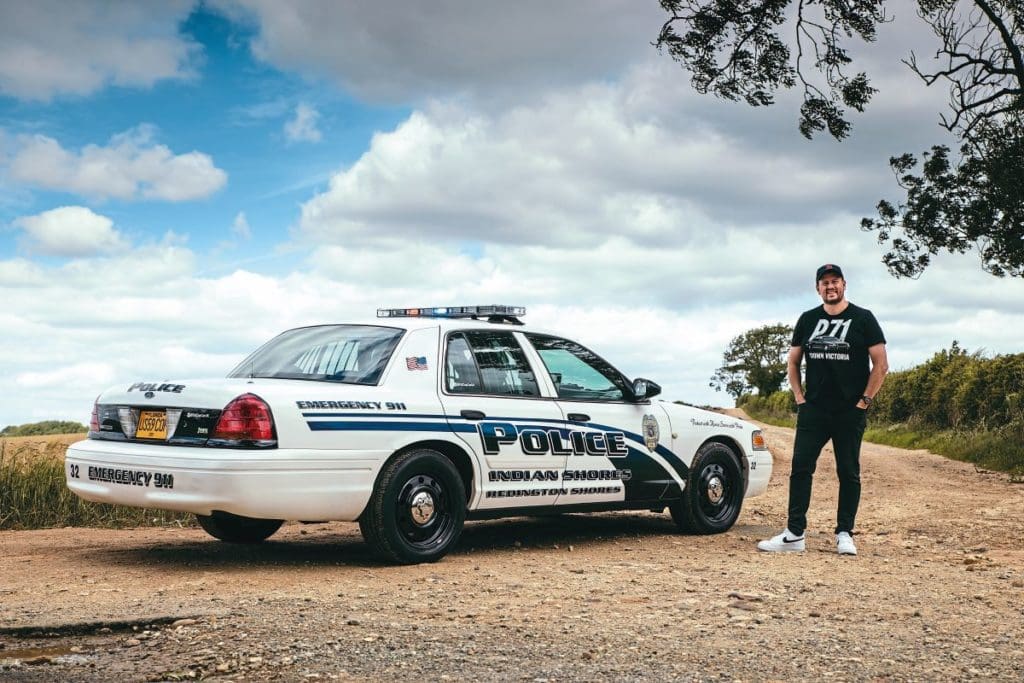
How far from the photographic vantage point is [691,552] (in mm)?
8891

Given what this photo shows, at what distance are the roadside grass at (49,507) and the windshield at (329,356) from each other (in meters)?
3.23

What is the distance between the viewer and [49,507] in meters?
10.9

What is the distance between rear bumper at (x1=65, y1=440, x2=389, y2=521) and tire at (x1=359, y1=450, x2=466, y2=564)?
0.43 feet

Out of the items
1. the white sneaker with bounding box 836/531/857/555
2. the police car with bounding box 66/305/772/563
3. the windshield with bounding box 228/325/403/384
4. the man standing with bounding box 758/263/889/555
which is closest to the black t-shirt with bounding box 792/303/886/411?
the man standing with bounding box 758/263/889/555

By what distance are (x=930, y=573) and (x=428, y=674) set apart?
15.1 ft

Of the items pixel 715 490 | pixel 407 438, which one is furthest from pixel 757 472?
pixel 407 438

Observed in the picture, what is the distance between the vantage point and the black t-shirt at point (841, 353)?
8.66 m

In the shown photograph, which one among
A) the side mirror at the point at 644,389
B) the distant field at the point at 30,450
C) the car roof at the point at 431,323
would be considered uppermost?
the car roof at the point at 431,323

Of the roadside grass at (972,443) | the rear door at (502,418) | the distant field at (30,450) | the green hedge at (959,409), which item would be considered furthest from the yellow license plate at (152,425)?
the green hedge at (959,409)

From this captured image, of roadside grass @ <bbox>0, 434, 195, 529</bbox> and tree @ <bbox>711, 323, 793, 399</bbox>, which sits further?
tree @ <bbox>711, 323, 793, 399</bbox>

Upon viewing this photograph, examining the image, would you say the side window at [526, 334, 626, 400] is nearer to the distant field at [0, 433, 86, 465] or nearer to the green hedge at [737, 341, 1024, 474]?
the distant field at [0, 433, 86, 465]

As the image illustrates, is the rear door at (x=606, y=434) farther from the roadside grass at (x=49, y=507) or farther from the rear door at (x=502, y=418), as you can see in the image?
the roadside grass at (x=49, y=507)

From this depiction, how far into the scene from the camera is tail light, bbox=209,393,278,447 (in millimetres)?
7055

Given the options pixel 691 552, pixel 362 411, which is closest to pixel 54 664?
pixel 362 411
